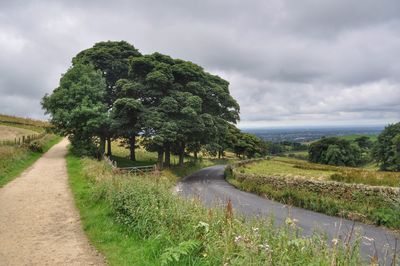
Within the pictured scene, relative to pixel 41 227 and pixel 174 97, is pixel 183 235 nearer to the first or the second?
pixel 41 227

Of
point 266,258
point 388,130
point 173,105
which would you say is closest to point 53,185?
point 266,258

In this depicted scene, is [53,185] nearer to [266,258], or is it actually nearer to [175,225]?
[175,225]

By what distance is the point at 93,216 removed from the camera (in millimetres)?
11328

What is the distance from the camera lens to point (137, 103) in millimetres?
33062

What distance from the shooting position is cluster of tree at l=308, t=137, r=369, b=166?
269 ft

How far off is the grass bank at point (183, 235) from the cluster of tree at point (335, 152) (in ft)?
254

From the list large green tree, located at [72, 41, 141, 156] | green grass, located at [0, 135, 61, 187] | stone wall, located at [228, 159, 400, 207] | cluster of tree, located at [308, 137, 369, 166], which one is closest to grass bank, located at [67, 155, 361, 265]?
green grass, located at [0, 135, 61, 187]

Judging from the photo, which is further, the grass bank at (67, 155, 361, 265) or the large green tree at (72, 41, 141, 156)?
the large green tree at (72, 41, 141, 156)

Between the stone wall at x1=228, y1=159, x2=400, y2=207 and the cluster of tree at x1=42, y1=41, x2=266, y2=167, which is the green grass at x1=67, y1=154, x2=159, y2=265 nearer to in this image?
the stone wall at x1=228, y1=159, x2=400, y2=207

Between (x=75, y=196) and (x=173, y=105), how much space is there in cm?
1952

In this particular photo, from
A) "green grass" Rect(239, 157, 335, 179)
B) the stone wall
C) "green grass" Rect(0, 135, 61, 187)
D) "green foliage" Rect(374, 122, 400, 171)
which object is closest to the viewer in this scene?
"green grass" Rect(0, 135, 61, 187)

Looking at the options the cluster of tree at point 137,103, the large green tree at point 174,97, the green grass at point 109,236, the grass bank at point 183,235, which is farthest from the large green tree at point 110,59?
the grass bank at point 183,235

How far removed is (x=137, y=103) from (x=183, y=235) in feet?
87.3

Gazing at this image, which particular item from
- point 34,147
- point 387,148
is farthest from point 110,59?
point 387,148
